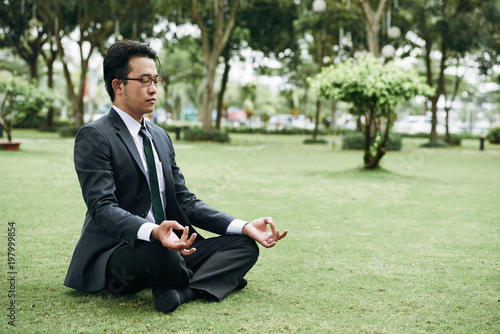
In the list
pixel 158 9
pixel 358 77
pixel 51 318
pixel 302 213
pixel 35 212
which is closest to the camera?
pixel 51 318

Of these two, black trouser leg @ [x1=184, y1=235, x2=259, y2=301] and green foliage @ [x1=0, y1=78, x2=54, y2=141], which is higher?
green foliage @ [x1=0, y1=78, x2=54, y2=141]

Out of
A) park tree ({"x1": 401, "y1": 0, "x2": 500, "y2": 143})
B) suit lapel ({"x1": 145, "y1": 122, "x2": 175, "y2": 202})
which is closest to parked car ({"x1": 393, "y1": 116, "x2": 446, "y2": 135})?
park tree ({"x1": 401, "y1": 0, "x2": 500, "y2": 143})

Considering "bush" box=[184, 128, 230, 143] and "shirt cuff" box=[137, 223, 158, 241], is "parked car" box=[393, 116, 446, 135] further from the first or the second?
"shirt cuff" box=[137, 223, 158, 241]

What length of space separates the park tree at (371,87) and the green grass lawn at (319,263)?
6.33 feet

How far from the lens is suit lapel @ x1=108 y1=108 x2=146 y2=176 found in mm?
3307

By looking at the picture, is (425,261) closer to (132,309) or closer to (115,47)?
(132,309)

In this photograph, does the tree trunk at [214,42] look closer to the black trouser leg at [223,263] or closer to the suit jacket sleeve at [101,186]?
the black trouser leg at [223,263]

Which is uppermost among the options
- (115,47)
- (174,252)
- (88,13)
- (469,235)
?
(88,13)

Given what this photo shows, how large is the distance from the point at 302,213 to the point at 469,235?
207cm

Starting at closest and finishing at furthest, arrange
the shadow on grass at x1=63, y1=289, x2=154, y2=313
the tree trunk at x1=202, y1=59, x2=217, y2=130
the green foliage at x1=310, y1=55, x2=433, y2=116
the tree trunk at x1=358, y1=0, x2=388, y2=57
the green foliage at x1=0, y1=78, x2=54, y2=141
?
the shadow on grass at x1=63, y1=289, x2=154, y2=313 < the green foliage at x1=310, y1=55, x2=433, y2=116 < the green foliage at x1=0, y1=78, x2=54, y2=141 < the tree trunk at x1=358, y1=0, x2=388, y2=57 < the tree trunk at x1=202, y1=59, x2=217, y2=130

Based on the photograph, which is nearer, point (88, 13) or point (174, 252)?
point (174, 252)

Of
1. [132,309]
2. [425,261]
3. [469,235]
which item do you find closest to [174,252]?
[132,309]

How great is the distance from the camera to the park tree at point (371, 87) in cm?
1129

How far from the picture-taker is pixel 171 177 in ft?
11.5
